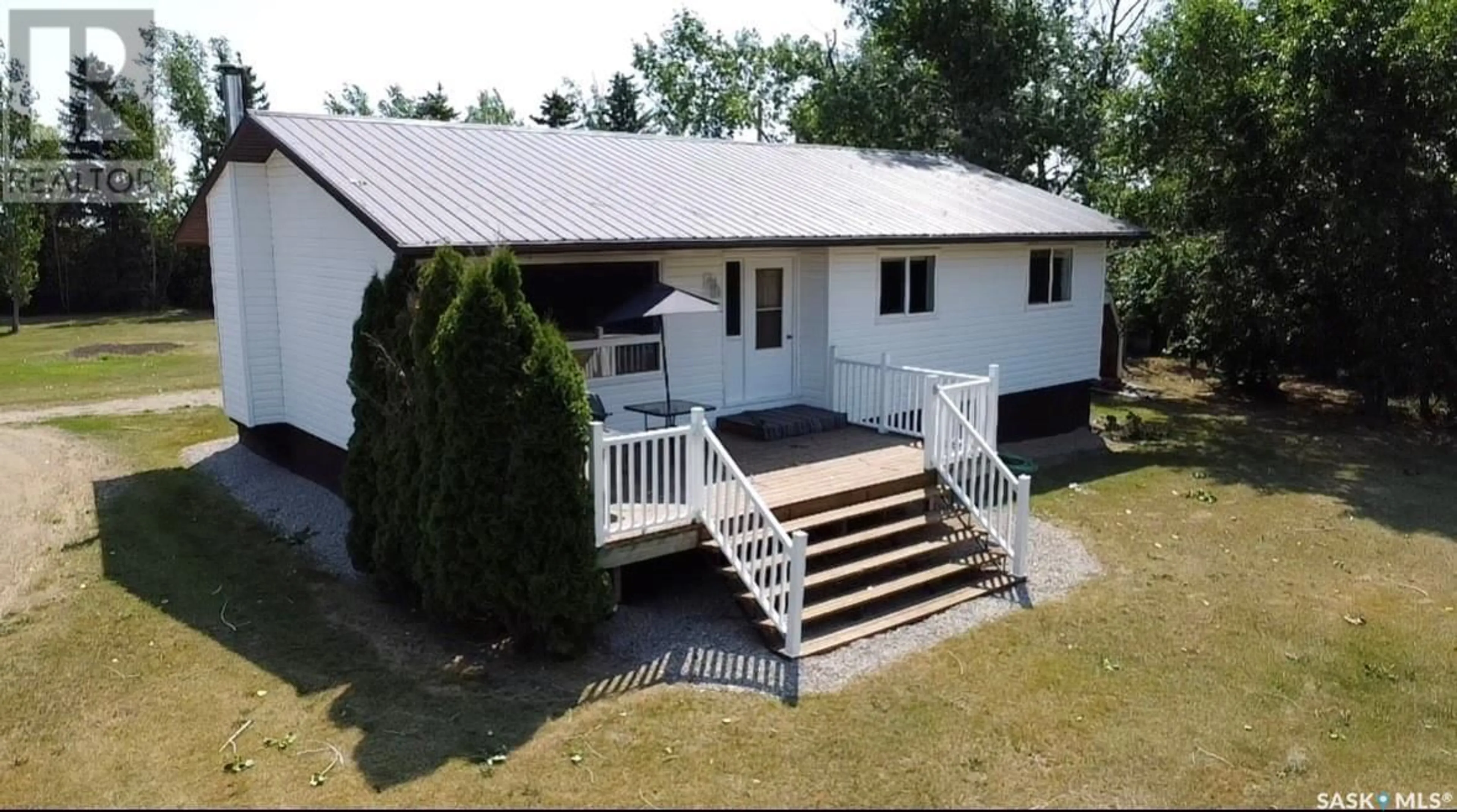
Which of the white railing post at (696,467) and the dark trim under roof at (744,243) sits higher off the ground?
the dark trim under roof at (744,243)

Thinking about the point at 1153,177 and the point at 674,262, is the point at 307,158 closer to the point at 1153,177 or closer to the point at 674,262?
the point at 674,262

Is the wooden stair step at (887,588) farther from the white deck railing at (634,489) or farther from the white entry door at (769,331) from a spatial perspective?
the white entry door at (769,331)

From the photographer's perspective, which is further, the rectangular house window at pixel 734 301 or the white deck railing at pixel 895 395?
the rectangular house window at pixel 734 301

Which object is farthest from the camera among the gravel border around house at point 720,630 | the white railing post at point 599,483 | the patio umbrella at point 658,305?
the patio umbrella at point 658,305

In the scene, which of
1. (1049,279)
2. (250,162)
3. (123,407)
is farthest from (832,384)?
(123,407)

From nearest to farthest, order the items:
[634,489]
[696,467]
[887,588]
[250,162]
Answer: [696,467] → [634,489] → [887,588] → [250,162]

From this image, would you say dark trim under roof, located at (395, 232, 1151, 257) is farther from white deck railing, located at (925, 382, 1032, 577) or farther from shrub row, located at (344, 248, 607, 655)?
white deck railing, located at (925, 382, 1032, 577)

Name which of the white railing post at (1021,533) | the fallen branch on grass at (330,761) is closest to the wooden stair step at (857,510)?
the white railing post at (1021,533)

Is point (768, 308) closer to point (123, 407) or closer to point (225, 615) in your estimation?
point (225, 615)
